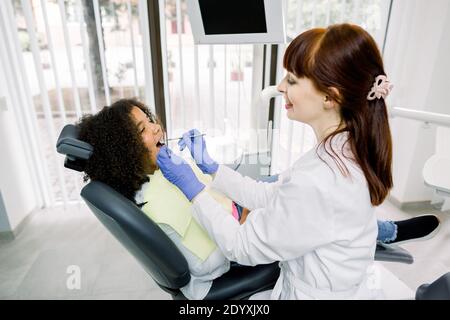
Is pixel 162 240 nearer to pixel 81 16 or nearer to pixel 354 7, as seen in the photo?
pixel 81 16

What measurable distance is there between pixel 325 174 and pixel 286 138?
1689mm

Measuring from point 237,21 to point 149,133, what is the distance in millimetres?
748

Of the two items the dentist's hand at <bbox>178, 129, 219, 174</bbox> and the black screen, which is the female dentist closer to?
the dentist's hand at <bbox>178, 129, 219, 174</bbox>

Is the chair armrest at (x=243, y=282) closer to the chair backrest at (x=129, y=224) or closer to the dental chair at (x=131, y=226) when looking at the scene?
the dental chair at (x=131, y=226)

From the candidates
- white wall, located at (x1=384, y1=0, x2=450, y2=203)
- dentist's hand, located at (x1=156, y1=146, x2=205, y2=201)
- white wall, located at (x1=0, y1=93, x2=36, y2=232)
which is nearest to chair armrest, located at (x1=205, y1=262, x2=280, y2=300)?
dentist's hand, located at (x1=156, y1=146, x2=205, y2=201)

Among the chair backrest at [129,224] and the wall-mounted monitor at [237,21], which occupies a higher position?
the wall-mounted monitor at [237,21]

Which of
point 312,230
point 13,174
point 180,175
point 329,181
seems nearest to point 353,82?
point 329,181

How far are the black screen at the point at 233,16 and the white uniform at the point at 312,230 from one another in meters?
0.82

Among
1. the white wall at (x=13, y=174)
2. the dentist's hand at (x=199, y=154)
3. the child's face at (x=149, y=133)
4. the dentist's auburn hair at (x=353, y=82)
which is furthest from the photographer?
the white wall at (x=13, y=174)

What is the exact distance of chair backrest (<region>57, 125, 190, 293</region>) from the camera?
801 millimetres

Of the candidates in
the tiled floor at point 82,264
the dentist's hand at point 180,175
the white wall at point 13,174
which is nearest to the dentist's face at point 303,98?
the dentist's hand at point 180,175

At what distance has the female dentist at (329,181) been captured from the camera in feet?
2.37

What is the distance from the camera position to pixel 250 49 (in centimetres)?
217

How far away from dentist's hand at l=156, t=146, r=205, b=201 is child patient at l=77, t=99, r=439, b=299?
0.06 metres
